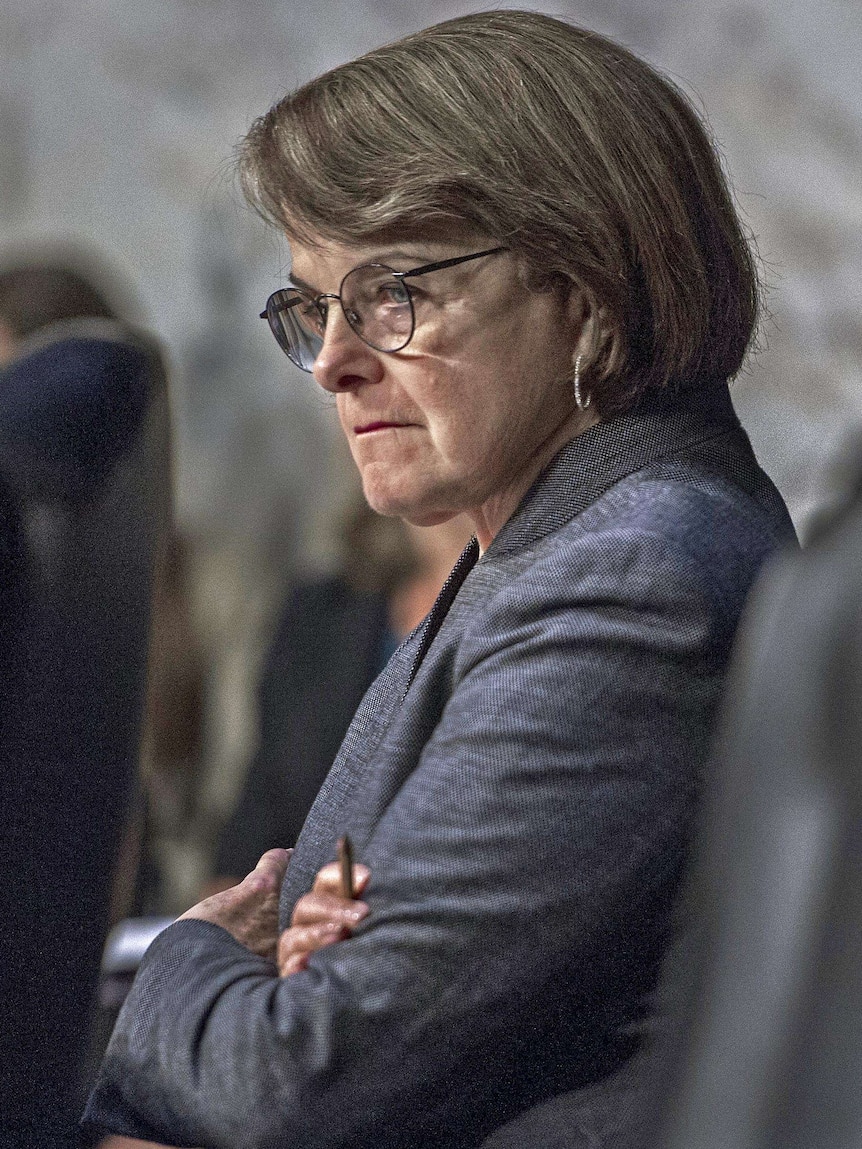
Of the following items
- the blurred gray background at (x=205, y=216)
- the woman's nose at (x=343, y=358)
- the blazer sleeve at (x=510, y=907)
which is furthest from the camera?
the blurred gray background at (x=205, y=216)

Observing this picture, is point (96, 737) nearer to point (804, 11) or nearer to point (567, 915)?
point (567, 915)

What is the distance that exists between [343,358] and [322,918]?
0.61 m

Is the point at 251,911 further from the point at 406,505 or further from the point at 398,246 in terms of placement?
the point at 398,246

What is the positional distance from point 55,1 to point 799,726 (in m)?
5.68

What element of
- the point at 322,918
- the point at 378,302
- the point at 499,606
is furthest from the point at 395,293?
the point at 322,918

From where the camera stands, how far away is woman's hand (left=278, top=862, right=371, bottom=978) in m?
1.37

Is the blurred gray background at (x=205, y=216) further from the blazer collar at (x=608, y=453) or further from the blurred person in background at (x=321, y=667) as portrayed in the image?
the blazer collar at (x=608, y=453)

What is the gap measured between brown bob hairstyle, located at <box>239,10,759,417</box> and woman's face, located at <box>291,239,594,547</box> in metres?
0.03

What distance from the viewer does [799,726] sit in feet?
1.74

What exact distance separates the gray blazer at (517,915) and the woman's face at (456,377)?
0.25 m

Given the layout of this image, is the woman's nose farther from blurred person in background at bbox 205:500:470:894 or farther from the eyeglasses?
blurred person in background at bbox 205:500:470:894

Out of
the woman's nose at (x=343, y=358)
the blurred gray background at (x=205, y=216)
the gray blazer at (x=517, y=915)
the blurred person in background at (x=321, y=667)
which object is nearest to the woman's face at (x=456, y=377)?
the woman's nose at (x=343, y=358)

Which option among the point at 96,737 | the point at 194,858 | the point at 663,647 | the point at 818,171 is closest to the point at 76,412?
the point at 96,737

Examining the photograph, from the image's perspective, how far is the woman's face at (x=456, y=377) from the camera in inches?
65.5
